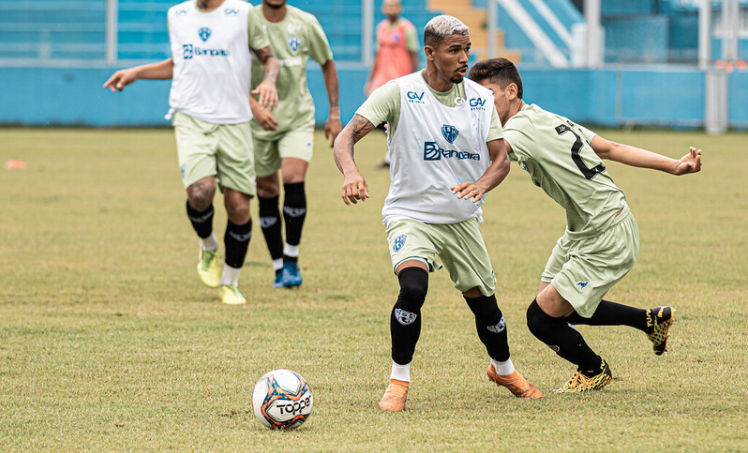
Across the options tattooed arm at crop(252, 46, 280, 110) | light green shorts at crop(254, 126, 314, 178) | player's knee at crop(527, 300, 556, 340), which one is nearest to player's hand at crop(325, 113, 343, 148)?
light green shorts at crop(254, 126, 314, 178)

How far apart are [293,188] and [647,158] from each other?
3786mm

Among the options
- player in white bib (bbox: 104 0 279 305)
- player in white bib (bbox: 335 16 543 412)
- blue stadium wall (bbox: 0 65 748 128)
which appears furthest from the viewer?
blue stadium wall (bbox: 0 65 748 128)

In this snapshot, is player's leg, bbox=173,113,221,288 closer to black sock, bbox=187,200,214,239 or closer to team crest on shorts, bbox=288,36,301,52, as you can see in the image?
black sock, bbox=187,200,214,239

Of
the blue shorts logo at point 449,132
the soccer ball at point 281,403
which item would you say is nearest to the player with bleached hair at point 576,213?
the blue shorts logo at point 449,132

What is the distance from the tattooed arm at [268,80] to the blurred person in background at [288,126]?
462 millimetres

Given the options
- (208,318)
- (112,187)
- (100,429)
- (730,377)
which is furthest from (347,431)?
(112,187)

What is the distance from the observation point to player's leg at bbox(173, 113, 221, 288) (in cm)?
751

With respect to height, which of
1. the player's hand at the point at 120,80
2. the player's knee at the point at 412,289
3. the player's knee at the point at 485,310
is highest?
the player's hand at the point at 120,80

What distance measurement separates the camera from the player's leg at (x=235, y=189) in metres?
7.64

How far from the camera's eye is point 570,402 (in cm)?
486

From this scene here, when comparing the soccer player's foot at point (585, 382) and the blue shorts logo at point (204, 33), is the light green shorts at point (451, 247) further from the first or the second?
the blue shorts logo at point (204, 33)

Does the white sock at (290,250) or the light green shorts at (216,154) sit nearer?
the light green shorts at (216,154)

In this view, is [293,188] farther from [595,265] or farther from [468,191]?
[468,191]

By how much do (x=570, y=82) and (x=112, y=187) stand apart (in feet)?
49.9
